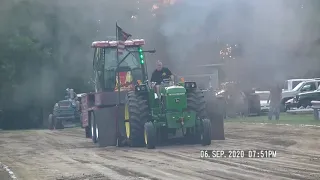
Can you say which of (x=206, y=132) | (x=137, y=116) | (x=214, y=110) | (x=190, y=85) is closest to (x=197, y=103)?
(x=190, y=85)

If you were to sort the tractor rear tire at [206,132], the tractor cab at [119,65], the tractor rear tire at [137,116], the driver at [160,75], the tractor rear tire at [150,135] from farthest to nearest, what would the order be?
the tractor cab at [119,65] < the driver at [160,75] < the tractor rear tire at [137,116] < the tractor rear tire at [206,132] < the tractor rear tire at [150,135]

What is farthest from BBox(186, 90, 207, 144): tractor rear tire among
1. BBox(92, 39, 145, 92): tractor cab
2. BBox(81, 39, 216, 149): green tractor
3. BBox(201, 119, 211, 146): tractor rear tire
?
BBox(92, 39, 145, 92): tractor cab

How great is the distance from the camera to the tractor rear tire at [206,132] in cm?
1906

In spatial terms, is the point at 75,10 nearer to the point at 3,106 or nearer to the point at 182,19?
the point at 3,106

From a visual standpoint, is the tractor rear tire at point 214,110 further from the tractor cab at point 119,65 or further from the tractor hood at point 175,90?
the tractor cab at point 119,65

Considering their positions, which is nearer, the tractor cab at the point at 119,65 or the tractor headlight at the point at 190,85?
the tractor headlight at the point at 190,85

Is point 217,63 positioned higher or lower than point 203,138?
higher

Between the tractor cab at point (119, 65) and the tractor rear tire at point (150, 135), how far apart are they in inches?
168

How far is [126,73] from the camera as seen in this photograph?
23.2m

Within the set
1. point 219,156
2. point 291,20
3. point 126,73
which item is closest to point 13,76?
point 126,73

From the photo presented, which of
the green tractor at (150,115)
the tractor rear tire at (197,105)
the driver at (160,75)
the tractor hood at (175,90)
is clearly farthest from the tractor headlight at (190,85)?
the driver at (160,75)

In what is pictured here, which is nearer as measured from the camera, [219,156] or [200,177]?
[200,177]

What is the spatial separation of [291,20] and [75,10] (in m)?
16.1

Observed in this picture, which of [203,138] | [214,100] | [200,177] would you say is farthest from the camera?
[214,100]
